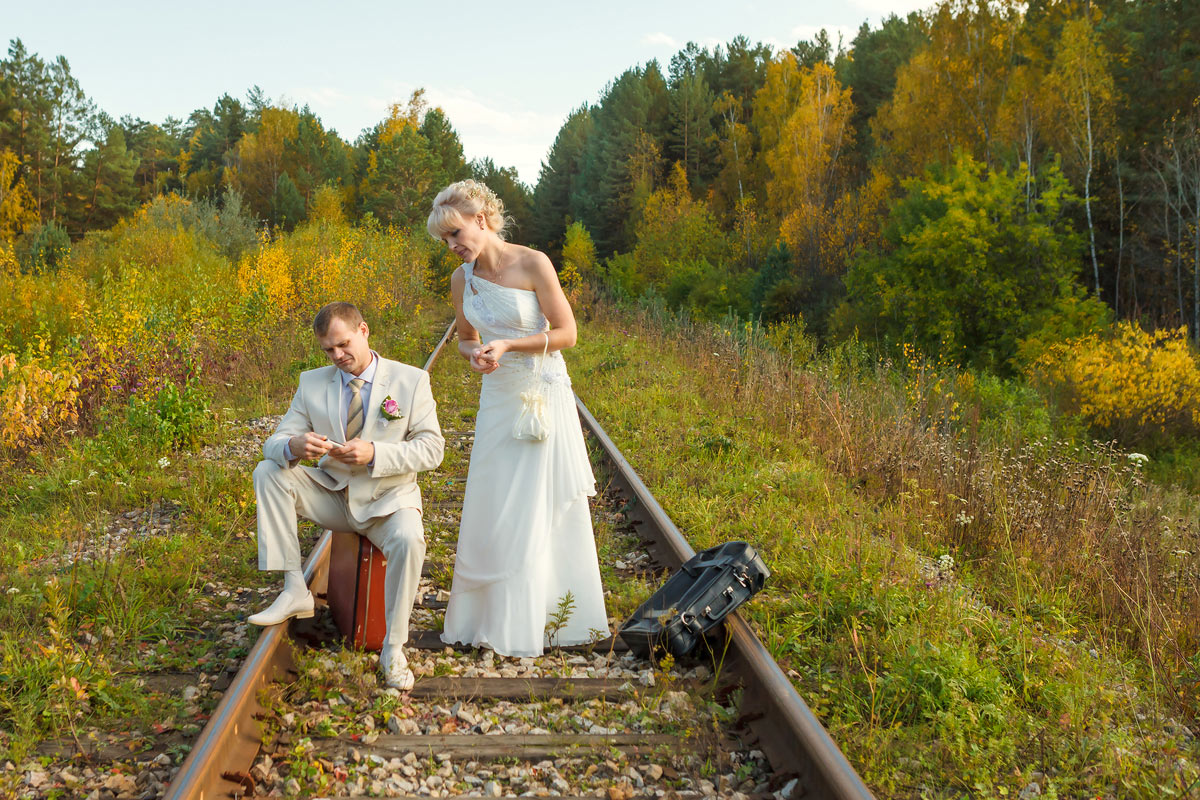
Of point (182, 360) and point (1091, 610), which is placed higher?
point (182, 360)

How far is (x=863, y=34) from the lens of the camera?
162 feet

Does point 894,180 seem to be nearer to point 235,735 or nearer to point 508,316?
point 508,316

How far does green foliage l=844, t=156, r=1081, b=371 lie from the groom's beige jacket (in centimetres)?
1649

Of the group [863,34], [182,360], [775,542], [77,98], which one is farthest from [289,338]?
[77,98]

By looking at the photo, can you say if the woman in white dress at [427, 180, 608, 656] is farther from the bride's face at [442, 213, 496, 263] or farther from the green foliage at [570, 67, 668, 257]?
the green foliage at [570, 67, 668, 257]

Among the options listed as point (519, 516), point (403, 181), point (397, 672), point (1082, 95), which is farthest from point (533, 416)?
point (403, 181)

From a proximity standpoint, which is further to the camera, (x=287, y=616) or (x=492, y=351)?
(x=492, y=351)

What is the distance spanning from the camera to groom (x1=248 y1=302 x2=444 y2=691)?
3646 millimetres

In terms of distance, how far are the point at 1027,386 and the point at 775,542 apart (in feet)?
40.9

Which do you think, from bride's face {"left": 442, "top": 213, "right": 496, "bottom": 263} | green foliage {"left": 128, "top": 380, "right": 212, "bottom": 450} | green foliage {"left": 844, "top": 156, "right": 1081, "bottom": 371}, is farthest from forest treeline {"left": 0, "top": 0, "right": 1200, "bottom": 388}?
bride's face {"left": 442, "top": 213, "right": 496, "bottom": 263}

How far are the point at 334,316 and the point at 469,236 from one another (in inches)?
27.7

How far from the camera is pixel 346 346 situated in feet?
12.6

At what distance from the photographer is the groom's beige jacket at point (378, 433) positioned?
3805 millimetres

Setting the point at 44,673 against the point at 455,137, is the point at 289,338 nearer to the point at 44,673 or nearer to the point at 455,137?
the point at 44,673
